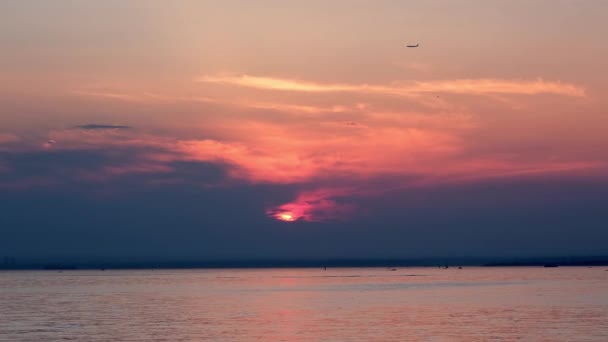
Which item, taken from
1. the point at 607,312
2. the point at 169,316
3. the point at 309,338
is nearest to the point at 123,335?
the point at 309,338

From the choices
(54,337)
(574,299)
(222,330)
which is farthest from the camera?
(574,299)

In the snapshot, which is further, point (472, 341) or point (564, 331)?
point (564, 331)

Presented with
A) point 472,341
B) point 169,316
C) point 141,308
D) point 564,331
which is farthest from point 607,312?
point 141,308

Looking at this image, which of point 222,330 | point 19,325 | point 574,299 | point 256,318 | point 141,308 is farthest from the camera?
point 574,299

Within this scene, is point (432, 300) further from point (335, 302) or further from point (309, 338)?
point (309, 338)

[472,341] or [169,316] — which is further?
[169,316]

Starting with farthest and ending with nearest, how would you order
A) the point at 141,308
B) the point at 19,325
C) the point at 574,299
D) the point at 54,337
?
the point at 574,299
the point at 141,308
the point at 19,325
the point at 54,337

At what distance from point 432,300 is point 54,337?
59.6 meters

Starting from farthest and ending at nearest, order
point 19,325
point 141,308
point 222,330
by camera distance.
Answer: point 141,308 < point 19,325 < point 222,330

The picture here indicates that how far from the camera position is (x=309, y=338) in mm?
63969

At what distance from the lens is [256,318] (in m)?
83.8

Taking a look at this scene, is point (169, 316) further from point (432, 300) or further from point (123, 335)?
point (432, 300)

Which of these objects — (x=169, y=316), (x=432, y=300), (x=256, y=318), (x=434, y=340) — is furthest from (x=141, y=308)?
(x=434, y=340)

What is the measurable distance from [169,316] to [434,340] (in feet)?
109
